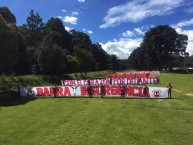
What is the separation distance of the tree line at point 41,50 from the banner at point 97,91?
230 inches

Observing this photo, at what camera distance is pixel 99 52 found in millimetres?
158500

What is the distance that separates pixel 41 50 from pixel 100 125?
152 ft

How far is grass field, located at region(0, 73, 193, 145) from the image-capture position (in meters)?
16.4

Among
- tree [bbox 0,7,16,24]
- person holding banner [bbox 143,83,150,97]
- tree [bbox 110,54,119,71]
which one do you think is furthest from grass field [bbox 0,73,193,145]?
tree [bbox 110,54,119,71]

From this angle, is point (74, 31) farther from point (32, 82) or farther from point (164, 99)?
point (164, 99)

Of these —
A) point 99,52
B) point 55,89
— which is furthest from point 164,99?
point 99,52

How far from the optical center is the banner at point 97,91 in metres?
33.8

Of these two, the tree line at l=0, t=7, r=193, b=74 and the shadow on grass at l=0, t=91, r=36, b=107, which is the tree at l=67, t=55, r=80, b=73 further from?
the shadow on grass at l=0, t=91, r=36, b=107

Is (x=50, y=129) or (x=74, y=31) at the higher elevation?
(x=74, y=31)

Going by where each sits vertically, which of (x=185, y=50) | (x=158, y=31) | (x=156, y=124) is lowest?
(x=156, y=124)

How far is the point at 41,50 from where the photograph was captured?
6362cm

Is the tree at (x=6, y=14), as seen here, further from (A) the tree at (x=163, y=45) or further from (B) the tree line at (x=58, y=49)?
(A) the tree at (x=163, y=45)

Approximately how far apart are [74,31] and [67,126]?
140621 millimetres

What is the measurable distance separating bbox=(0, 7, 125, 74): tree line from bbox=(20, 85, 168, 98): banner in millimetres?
5848
